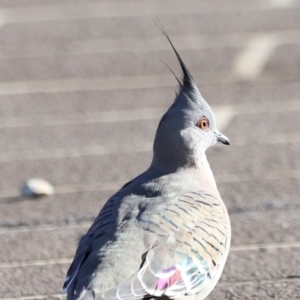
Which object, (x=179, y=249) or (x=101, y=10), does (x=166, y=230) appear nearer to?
(x=179, y=249)

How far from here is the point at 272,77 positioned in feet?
29.6

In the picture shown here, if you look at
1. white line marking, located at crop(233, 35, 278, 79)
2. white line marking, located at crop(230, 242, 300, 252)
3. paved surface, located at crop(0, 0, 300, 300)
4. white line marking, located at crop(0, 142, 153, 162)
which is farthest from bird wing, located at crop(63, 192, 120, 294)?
white line marking, located at crop(233, 35, 278, 79)

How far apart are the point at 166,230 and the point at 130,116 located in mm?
4122

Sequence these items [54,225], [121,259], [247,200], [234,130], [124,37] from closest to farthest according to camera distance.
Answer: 1. [121,259]
2. [54,225]
3. [247,200]
4. [234,130]
5. [124,37]

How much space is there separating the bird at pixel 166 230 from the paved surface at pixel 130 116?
63 centimetres

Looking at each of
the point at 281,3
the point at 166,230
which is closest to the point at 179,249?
the point at 166,230

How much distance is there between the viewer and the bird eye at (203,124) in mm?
4754

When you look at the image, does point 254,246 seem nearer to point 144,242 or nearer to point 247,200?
point 247,200

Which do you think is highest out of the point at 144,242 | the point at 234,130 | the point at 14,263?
the point at 144,242

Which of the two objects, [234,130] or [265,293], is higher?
[265,293]

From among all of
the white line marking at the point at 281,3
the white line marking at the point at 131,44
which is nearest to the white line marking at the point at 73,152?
the white line marking at the point at 131,44

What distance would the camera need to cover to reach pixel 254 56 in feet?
31.6

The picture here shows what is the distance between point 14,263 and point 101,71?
4.45 meters

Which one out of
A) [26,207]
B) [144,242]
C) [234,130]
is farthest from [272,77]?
[144,242]
